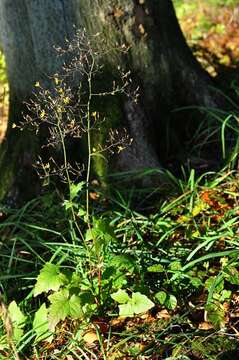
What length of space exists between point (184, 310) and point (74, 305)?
0.58m

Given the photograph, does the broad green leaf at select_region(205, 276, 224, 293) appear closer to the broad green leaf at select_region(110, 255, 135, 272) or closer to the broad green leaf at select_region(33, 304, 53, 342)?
the broad green leaf at select_region(110, 255, 135, 272)

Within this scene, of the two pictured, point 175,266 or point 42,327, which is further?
point 175,266

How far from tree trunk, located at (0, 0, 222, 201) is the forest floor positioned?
473 millimetres

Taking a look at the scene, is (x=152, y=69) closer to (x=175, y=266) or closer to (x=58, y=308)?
(x=175, y=266)

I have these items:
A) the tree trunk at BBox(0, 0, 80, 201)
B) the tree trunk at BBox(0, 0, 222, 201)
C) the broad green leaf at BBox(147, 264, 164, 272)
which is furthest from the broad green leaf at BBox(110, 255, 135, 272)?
the tree trunk at BBox(0, 0, 80, 201)

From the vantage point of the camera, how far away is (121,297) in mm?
2574

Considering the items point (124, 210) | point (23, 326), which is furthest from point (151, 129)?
point (23, 326)

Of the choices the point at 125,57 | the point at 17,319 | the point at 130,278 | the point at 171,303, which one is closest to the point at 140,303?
the point at 171,303

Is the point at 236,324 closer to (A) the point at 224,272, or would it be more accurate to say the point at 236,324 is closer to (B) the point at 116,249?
(A) the point at 224,272

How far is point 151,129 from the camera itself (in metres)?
3.82

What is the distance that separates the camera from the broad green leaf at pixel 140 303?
8.24ft

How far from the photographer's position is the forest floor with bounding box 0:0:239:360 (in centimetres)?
252

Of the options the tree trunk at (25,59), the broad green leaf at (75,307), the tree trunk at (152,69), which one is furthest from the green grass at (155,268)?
the tree trunk at (152,69)

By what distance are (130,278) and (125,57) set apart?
1483 millimetres
